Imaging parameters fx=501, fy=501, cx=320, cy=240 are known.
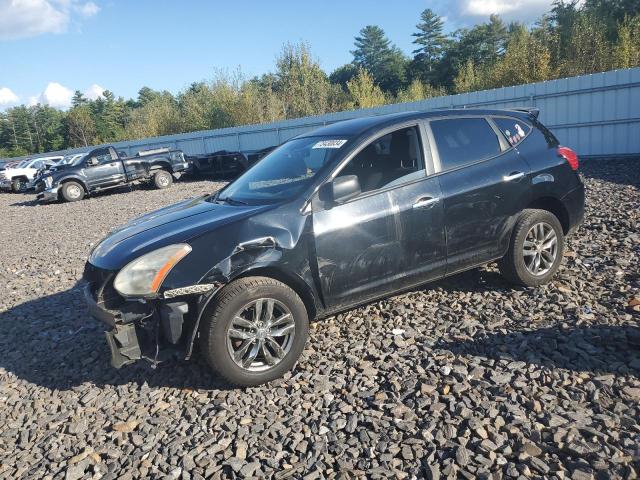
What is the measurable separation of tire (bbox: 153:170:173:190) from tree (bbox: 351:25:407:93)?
240 feet

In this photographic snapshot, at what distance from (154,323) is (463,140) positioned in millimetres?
3123

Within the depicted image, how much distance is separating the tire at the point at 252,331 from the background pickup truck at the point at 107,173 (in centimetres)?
1648

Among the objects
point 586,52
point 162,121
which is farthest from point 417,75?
point 586,52

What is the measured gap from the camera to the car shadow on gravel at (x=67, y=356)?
400 centimetres

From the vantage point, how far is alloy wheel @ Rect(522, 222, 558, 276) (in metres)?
4.80

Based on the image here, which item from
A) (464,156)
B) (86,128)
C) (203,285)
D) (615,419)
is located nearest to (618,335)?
(615,419)

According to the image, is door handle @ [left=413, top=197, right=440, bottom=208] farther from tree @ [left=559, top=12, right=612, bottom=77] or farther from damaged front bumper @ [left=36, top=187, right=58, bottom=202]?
tree @ [left=559, top=12, right=612, bottom=77]

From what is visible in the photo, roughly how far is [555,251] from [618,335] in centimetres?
Result: 127

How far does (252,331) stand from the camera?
361 cm

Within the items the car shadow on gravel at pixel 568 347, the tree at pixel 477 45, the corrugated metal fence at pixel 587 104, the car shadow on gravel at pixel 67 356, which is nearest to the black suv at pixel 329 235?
the car shadow on gravel at pixel 67 356

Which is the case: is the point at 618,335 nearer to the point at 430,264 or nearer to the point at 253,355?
the point at 430,264

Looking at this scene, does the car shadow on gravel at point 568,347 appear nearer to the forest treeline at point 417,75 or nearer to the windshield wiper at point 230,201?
the windshield wiper at point 230,201

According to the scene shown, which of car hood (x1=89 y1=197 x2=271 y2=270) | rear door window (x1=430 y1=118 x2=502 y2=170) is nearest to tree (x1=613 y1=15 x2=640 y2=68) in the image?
rear door window (x1=430 y1=118 x2=502 y2=170)

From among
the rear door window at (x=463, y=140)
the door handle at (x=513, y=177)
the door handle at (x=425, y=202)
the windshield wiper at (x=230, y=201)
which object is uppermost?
the rear door window at (x=463, y=140)
